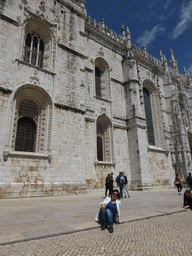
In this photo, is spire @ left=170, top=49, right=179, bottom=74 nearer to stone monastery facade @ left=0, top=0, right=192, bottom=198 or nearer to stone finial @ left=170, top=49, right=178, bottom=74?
stone finial @ left=170, top=49, right=178, bottom=74

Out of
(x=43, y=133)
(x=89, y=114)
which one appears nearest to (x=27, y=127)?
(x=43, y=133)

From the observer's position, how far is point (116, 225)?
176 inches

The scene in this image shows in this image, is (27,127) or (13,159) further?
(27,127)

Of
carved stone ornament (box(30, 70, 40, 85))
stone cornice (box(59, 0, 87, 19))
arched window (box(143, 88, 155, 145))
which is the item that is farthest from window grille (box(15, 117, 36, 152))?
arched window (box(143, 88, 155, 145))

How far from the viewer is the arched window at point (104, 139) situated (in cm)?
1627

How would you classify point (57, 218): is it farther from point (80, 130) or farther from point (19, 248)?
point (80, 130)

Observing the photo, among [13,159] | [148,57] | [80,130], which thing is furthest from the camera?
[148,57]

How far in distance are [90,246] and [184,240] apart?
1880 millimetres

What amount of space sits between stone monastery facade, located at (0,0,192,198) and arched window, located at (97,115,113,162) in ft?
0.30

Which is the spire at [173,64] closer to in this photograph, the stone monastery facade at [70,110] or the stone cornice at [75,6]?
the stone monastery facade at [70,110]

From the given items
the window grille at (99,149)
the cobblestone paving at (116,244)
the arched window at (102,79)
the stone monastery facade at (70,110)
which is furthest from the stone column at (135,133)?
the cobblestone paving at (116,244)

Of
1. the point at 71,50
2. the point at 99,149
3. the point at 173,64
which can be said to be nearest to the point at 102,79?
the point at 71,50

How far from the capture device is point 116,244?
3211mm

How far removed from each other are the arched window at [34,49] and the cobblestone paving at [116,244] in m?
12.8
